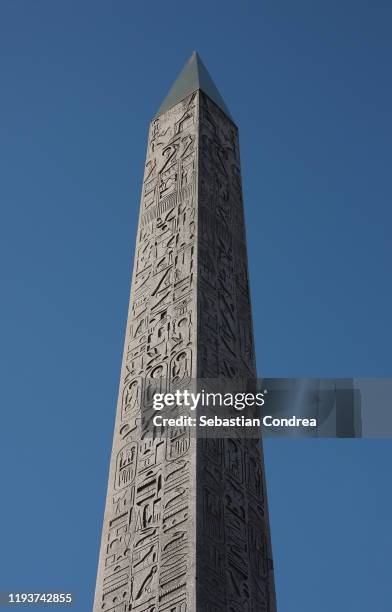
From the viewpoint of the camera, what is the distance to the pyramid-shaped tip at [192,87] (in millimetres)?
12875

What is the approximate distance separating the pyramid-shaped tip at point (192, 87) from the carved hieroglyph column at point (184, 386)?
270 millimetres

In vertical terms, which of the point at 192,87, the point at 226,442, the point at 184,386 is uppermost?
the point at 192,87

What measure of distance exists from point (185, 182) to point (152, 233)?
640 millimetres

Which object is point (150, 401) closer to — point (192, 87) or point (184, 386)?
point (184, 386)

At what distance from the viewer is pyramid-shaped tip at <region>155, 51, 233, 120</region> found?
12875mm

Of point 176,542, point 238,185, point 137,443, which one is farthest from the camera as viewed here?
point 238,185

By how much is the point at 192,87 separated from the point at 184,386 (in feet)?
15.2

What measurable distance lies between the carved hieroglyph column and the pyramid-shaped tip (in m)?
0.27

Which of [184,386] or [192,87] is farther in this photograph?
[192,87]

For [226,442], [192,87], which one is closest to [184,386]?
[226,442]

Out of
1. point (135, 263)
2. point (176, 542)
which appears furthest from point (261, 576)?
point (135, 263)

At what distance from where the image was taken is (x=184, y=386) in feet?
30.4

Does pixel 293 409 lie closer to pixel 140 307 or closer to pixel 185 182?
pixel 140 307

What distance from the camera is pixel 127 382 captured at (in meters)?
9.99
